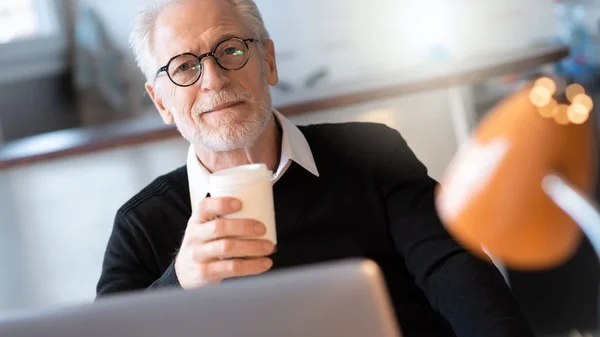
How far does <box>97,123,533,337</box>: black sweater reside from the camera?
1.40m

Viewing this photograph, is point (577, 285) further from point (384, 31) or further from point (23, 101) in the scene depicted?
point (23, 101)

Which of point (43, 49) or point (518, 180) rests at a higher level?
point (43, 49)

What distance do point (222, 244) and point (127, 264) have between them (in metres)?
0.54

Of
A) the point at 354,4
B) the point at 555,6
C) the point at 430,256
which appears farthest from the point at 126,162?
the point at 555,6

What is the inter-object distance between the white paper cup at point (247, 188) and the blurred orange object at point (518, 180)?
1.36 ft

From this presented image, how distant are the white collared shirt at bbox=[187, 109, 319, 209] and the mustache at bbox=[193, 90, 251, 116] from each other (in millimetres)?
116

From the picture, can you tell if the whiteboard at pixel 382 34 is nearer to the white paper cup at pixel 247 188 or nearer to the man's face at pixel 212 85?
the man's face at pixel 212 85

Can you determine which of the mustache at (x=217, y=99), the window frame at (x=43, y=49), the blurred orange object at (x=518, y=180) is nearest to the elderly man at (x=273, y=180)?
the mustache at (x=217, y=99)

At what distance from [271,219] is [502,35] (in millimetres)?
2881

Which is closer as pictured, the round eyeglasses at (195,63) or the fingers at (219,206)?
the fingers at (219,206)

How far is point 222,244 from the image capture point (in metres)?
0.97

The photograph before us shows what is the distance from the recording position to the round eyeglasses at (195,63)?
56.6 inches

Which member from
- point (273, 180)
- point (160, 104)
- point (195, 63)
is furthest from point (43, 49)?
point (273, 180)

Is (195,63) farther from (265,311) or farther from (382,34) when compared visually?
(382,34)
